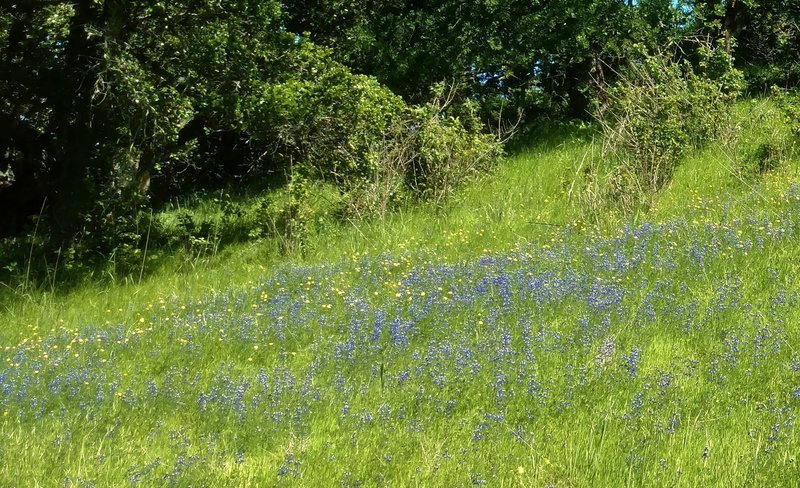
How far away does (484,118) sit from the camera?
14609mm

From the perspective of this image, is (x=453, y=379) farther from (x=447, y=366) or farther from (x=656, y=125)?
(x=656, y=125)

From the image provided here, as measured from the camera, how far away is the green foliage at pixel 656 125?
30.3 ft

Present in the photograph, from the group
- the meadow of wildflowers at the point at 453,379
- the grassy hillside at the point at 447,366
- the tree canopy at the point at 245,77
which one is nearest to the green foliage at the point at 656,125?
the grassy hillside at the point at 447,366

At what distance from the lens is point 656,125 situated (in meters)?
9.95

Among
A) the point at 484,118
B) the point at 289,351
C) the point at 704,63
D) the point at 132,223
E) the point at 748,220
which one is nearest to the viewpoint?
the point at 289,351

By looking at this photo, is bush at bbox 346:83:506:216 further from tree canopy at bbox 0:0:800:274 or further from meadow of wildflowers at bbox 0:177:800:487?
meadow of wildflowers at bbox 0:177:800:487

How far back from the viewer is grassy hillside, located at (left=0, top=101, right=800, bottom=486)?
4.11 meters

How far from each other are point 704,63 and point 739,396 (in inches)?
318

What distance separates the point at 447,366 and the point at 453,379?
17 centimetres

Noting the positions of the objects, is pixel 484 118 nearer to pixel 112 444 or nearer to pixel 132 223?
pixel 132 223

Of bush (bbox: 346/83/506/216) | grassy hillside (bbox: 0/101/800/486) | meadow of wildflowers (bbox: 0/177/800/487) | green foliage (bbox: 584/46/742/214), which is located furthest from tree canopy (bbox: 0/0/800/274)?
meadow of wildflowers (bbox: 0/177/800/487)

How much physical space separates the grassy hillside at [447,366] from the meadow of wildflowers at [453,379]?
2cm

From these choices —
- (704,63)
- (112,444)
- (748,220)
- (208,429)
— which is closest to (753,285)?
(748,220)

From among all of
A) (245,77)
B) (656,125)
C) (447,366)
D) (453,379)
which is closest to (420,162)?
(245,77)
